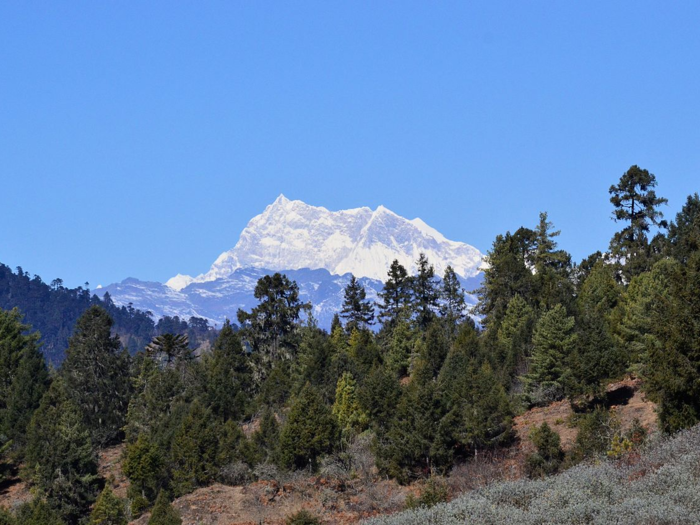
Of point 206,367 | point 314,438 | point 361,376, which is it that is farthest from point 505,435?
point 206,367

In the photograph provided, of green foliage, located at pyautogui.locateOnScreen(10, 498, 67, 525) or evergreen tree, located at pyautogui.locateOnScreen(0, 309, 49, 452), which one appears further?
evergreen tree, located at pyautogui.locateOnScreen(0, 309, 49, 452)

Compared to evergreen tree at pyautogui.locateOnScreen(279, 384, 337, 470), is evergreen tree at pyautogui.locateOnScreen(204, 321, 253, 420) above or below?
above

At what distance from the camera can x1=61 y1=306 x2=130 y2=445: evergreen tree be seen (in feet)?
224

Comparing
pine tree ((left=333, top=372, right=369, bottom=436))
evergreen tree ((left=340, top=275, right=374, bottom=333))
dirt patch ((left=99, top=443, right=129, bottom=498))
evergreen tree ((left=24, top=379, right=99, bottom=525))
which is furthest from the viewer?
evergreen tree ((left=340, top=275, right=374, bottom=333))

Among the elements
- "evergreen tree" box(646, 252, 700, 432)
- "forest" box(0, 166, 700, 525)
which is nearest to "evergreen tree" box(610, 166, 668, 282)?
"forest" box(0, 166, 700, 525)

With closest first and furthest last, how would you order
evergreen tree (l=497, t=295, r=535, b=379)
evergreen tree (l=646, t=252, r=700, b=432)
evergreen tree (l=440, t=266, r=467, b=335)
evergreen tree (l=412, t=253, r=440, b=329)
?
evergreen tree (l=646, t=252, r=700, b=432), evergreen tree (l=497, t=295, r=535, b=379), evergreen tree (l=412, t=253, r=440, b=329), evergreen tree (l=440, t=266, r=467, b=335)

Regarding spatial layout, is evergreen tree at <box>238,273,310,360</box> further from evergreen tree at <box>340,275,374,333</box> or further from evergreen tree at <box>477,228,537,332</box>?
evergreen tree at <box>477,228,537,332</box>

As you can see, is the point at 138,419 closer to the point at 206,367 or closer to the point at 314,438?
the point at 206,367

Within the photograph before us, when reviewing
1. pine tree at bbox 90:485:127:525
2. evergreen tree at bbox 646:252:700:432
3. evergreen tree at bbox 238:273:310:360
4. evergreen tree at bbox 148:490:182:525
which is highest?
evergreen tree at bbox 238:273:310:360

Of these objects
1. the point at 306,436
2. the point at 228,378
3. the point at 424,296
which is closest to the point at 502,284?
the point at 424,296

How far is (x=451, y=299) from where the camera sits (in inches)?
3440

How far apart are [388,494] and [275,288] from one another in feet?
140

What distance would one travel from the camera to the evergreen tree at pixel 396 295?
77.5 m

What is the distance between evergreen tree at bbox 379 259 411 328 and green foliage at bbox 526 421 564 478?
137 ft
